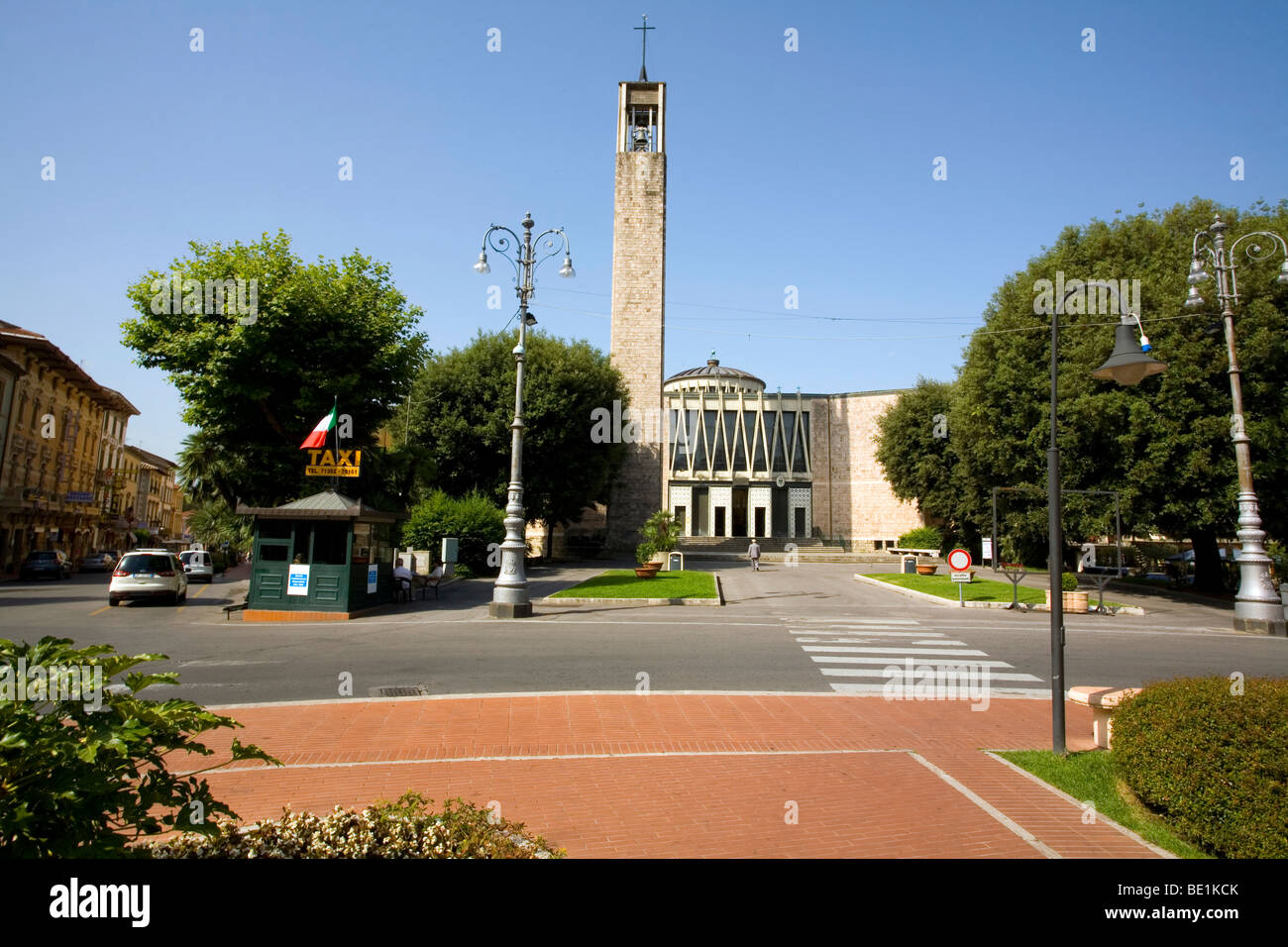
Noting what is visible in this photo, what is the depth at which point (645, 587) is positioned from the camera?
23.5 metres

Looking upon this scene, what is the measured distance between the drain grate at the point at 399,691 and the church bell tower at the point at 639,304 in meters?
38.4

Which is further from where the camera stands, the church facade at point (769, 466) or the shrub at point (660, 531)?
the church facade at point (769, 466)

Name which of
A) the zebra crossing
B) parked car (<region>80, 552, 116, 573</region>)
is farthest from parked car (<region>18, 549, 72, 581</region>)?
the zebra crossing

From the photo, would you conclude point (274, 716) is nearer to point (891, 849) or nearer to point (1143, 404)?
point (891, 849)

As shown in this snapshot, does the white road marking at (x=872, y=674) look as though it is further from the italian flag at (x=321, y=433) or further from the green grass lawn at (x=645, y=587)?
the italian flag at (x=321, y=433)

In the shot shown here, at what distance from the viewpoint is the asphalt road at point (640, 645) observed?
10.7 m

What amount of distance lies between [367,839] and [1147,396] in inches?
1087

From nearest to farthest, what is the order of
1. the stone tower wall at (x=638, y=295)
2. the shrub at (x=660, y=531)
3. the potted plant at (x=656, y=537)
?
the potted plant at (x=656, y=537)
the shrub at (x=660, y=531)
the stone tower wall at (x=638, y=295)

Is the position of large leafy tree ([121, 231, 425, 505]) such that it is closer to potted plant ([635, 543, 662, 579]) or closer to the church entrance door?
potted plant ([635, 543, 662, 579])

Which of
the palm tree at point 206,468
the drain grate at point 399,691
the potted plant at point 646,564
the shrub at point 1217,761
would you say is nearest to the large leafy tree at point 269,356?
the palm tree at point 206,468
